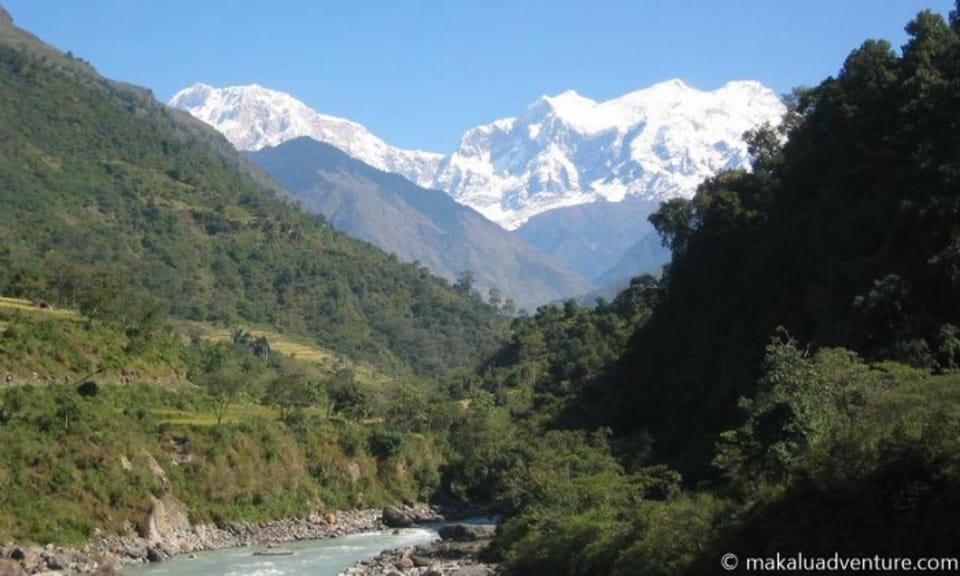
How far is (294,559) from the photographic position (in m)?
44.9

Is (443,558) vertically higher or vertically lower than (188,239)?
lower

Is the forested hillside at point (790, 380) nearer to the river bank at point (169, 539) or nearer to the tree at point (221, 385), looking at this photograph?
the river bank at point (169, 539)

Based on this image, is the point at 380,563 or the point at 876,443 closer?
the point at 876,443

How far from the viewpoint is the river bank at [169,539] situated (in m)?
38.8

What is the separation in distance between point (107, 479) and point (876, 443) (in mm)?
36479

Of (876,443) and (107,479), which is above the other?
(876,443)

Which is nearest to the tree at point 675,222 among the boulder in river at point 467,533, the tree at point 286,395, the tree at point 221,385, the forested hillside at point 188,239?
the tree at point 286,395

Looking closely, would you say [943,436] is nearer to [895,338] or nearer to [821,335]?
[895,338]

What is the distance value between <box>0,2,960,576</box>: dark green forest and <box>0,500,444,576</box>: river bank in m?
1.22

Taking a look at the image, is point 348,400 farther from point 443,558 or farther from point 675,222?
point 443,558

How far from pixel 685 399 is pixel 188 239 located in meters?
90.7

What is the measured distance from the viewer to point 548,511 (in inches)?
1515

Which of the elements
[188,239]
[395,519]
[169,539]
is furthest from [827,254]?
[188,239]

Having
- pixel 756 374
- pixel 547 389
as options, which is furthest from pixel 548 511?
pixel 547 389
